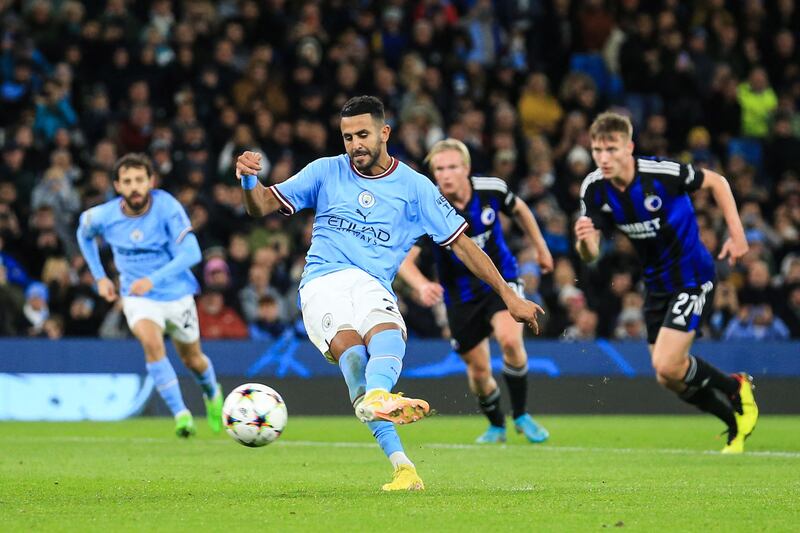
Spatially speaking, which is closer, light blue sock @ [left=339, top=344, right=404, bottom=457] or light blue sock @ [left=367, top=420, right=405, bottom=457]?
light blue sock @ [left=339, top=344, right=404, bottom=457]

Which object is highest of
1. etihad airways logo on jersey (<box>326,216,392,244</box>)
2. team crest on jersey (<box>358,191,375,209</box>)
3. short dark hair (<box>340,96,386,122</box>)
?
short dark hair (<box>340,96,386,122</box>)

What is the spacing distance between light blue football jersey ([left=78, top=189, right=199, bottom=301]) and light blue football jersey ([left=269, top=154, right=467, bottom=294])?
16.1ft

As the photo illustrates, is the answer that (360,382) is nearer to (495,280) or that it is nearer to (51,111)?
(495,280)

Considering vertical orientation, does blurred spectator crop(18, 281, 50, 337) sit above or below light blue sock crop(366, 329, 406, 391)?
below

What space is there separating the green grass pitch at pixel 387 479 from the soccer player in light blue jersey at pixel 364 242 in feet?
2.33

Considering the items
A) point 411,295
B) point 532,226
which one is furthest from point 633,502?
point 411,295

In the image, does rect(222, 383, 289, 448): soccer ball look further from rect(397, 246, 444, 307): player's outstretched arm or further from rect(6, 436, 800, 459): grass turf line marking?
rect(6, 436, 800, 459): grass turf line marking

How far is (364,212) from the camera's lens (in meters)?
7.83

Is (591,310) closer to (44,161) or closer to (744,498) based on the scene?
(44,161)

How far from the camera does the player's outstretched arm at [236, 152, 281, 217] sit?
24.0 feet

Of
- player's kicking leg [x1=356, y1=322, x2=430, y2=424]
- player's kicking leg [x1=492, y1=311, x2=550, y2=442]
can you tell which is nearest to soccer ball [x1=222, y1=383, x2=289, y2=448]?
player's kicking leg [x1=356, y1=322, x2=430, y2=424]

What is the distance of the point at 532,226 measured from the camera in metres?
11.8

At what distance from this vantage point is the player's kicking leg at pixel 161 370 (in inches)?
489

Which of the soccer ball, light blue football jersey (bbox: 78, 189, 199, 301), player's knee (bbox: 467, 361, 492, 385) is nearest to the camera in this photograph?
the soccer ball
